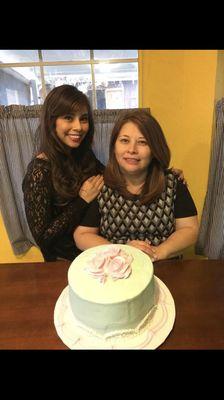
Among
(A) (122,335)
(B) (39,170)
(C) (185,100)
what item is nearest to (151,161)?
(B) (39,170)

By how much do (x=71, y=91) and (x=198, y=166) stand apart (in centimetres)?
113

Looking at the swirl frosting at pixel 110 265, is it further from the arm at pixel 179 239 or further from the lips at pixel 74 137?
the lips at pixel 74 137

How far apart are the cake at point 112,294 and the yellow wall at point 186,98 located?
4.42ft

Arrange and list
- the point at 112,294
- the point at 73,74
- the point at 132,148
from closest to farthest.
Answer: the point at 112,294
the point at 132,148
the point at 73,74

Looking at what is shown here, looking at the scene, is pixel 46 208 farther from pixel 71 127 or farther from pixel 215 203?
pixel 215 203

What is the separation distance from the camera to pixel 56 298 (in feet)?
2.92

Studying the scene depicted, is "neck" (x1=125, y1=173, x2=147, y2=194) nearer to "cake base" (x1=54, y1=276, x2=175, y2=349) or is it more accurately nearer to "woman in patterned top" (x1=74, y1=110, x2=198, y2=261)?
"woman in patterned top" (x1=74, y1=110, x2=198, y2=261)

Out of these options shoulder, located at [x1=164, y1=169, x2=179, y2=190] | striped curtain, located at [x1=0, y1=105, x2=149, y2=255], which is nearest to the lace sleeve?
shoulder, located at [x1=164, y1=169, x2=179, y2=190]

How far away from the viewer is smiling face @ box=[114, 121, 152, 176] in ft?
3.71

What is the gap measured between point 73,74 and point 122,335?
1.76m

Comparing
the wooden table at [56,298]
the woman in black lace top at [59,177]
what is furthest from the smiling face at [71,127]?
A: the wooden table at [56,298]

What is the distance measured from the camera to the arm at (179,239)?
114 centimetres
